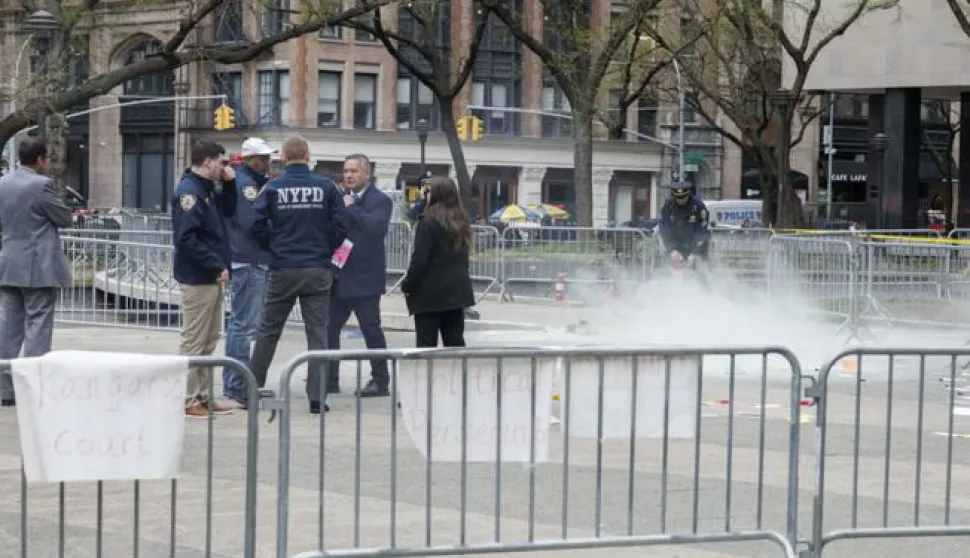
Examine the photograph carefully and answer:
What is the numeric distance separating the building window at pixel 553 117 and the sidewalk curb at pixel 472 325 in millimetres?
51743

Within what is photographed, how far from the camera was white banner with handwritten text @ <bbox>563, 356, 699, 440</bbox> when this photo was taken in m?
7.17

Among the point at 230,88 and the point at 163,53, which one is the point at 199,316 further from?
the point at 230,88

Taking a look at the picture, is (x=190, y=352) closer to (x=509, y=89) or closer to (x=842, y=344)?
(x=842, y=344)

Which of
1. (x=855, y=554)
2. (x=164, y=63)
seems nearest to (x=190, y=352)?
(x=855, y=554)

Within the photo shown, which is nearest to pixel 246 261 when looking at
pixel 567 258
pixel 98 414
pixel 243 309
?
pixel 243 309

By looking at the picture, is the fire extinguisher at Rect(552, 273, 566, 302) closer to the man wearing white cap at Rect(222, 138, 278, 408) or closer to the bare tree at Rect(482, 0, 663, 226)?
the bare tree at Rect(482, 0, 663, 226)

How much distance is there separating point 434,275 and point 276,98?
188 feet

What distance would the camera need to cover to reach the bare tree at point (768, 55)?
37.8m

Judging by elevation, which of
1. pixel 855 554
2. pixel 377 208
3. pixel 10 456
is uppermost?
pixel 377 208

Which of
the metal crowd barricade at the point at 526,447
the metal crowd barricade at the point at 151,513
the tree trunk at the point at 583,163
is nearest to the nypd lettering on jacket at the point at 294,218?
the metal crowd barricade at the point at 151,513

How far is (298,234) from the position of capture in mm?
11688

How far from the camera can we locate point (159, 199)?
7456 cm

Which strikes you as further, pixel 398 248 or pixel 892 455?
pixel 398 248

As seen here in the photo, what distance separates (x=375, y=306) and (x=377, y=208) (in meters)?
0.74
